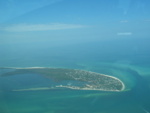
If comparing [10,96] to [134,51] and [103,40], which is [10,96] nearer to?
[134,51]

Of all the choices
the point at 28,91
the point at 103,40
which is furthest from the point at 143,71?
the point at 103,40

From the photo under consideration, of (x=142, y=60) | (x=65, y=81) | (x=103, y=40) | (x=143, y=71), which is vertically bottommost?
(x=65, y=81)

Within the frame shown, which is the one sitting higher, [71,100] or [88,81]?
[88,81]

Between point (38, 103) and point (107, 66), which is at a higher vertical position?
point (107, 66)

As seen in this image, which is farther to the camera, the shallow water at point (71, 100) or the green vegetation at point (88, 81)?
the green vegetation at point (88, 81)

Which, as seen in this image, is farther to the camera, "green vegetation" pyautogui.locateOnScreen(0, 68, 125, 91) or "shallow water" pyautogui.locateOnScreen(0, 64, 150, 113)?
"green vegetation" pyautogui.locateOnScreen(0, 68, 125, 91)

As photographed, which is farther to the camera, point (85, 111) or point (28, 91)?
point (28, 91)

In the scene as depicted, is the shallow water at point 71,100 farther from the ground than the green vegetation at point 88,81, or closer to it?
closer to it

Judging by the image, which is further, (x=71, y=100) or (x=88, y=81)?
(x=88, y=81)

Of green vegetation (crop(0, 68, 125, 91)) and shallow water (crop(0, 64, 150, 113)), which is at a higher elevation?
green vegetation (crop(0, 68, 125, 91))

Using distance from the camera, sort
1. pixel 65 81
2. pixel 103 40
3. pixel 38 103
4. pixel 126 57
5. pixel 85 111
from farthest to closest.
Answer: pixel 103 40 < pixel 126 57 < pixel 65 81 < pixel 38 103 < pixel 85 111

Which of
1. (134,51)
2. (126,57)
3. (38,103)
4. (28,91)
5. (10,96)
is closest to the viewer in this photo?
(38,103)
